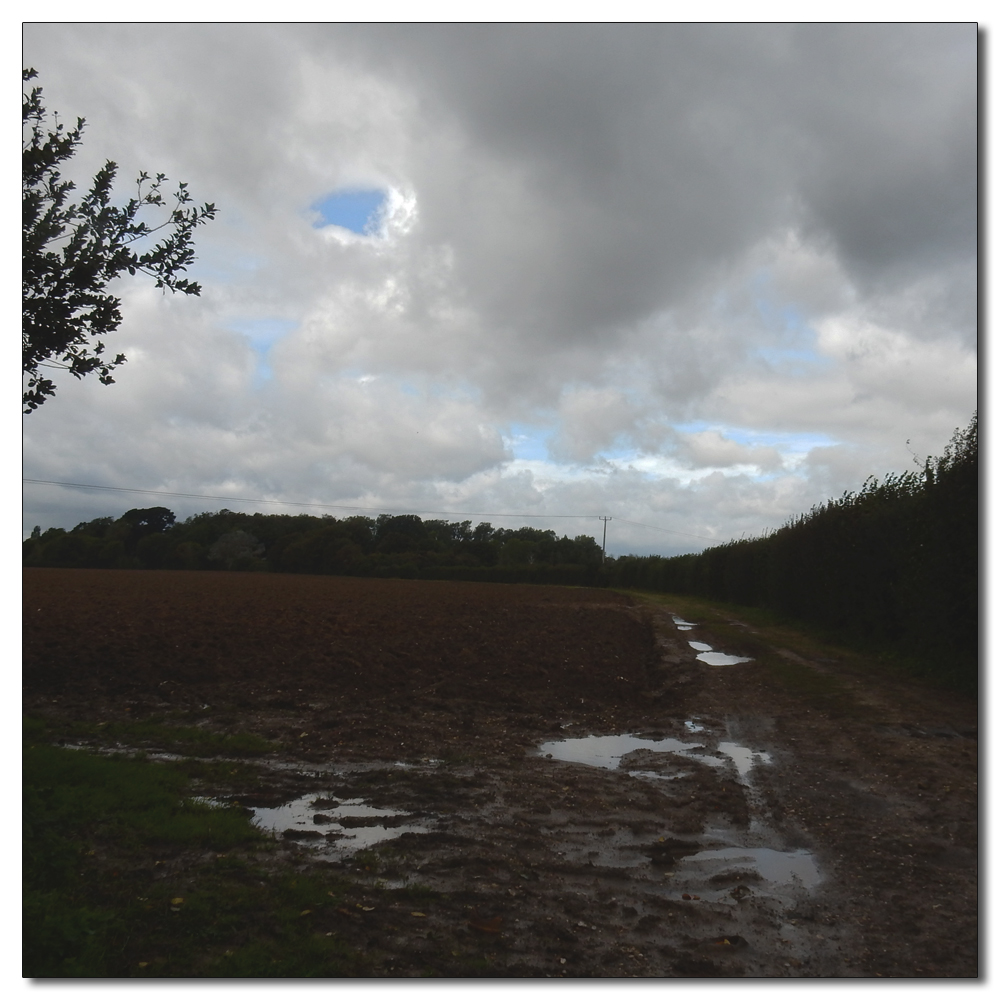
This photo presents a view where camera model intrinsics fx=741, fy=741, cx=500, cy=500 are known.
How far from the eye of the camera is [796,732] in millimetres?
→ 9984

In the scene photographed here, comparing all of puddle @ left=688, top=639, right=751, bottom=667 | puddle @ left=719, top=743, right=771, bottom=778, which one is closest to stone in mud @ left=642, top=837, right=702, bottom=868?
puddle @ left=719, top=743, right=771, bottom=778

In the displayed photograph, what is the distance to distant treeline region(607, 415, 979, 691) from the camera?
1260 centimetres

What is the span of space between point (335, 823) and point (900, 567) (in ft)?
51.1

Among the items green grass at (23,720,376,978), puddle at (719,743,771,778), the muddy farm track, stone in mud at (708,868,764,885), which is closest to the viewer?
green grass at (23,720,376,978)

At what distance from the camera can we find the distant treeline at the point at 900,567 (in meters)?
12.6

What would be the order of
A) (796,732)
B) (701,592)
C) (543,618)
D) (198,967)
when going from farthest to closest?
(701,592), (543,618), (796,732), (198,967)

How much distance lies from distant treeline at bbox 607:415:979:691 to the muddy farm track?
1418 millimetres

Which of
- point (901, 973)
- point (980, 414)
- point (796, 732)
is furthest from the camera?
point (796, 732)

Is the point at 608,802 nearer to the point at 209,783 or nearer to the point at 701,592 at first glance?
the point at 209,783

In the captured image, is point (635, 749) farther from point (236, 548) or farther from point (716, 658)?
point (236, 548)

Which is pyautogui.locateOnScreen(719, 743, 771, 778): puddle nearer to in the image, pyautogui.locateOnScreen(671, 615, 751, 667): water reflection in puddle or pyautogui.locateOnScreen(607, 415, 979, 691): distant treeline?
pyautogui.locateOnScreen(607, 415, 979, 691): distant treeline

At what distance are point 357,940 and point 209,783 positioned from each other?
12.4 feet

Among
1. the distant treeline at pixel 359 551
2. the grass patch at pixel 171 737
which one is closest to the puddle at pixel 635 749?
the grass patch at pixel 171 737

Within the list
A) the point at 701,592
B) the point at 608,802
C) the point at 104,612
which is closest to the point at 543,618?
the point at 104,612
